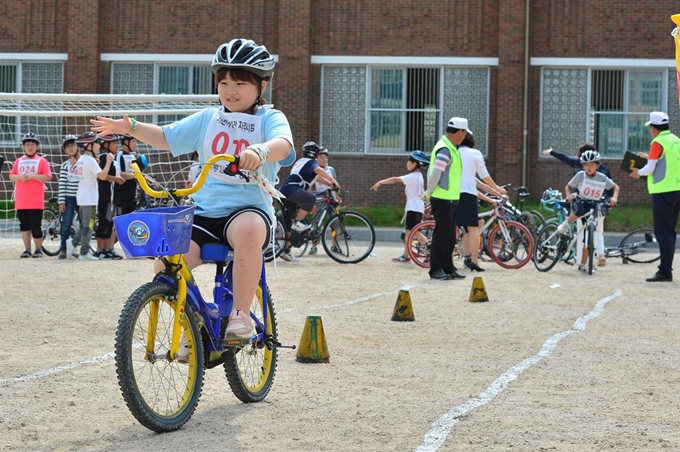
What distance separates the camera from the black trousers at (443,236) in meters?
15.7

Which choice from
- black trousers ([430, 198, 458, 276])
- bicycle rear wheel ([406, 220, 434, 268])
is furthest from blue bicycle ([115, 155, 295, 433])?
bicycle rear wheel ([406, 220, 434, 268])

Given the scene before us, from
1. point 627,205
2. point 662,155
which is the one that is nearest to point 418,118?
point 627,205

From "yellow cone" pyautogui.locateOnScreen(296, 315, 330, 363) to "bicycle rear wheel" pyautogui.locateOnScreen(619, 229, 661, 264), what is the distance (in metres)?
12.0

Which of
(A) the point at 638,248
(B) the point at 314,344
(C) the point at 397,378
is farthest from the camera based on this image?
(A) the point at 638,248

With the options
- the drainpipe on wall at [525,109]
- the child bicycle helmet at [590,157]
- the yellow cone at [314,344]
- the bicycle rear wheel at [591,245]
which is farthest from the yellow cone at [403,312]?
the drainpipe on wall at [525,109]

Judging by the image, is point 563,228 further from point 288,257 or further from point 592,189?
point 288,257

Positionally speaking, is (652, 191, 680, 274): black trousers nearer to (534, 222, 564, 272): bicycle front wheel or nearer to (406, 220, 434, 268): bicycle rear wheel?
(534, 222, 564, 272): bicycle front wheel

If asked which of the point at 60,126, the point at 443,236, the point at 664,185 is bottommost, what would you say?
the point at 443,236

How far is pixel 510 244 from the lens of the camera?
707 inches

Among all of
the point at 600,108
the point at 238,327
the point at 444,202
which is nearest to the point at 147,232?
the point at 238,327

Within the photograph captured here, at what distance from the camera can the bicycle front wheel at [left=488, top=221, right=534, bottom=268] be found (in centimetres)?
1794

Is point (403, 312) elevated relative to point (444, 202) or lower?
lower

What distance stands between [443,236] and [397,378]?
8.40 meters

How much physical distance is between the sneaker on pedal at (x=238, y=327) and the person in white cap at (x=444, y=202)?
31.6 ft
